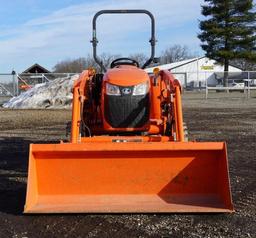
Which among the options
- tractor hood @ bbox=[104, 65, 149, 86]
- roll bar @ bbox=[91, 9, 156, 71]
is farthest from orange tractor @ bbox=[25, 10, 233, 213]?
roll bar @ bbox=[91, 9, 156, 71]

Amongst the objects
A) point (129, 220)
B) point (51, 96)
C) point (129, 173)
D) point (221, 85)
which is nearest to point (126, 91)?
point (129, 173)

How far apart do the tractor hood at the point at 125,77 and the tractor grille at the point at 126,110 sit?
0.17 m

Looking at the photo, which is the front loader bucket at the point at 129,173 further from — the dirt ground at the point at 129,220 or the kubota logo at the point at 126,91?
the kubota logo at the point at 126,91

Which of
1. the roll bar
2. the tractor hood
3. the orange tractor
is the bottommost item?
the orange tractor

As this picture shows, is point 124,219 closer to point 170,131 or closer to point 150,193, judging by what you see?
point 150,193

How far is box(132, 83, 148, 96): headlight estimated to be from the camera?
6.22 m

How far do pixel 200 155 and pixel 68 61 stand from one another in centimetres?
8417

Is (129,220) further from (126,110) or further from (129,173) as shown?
(126,110)

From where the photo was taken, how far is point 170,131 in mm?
6602

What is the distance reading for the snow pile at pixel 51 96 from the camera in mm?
21875

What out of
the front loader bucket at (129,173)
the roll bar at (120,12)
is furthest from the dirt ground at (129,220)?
the roll bar at (120,12)

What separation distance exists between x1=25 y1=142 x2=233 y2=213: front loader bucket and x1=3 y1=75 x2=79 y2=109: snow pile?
16380mm

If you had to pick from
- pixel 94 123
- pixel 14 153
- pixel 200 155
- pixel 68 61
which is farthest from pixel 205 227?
pixel 68 61

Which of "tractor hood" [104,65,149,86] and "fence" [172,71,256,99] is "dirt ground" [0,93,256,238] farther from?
"fence" [172,71,256,99]
